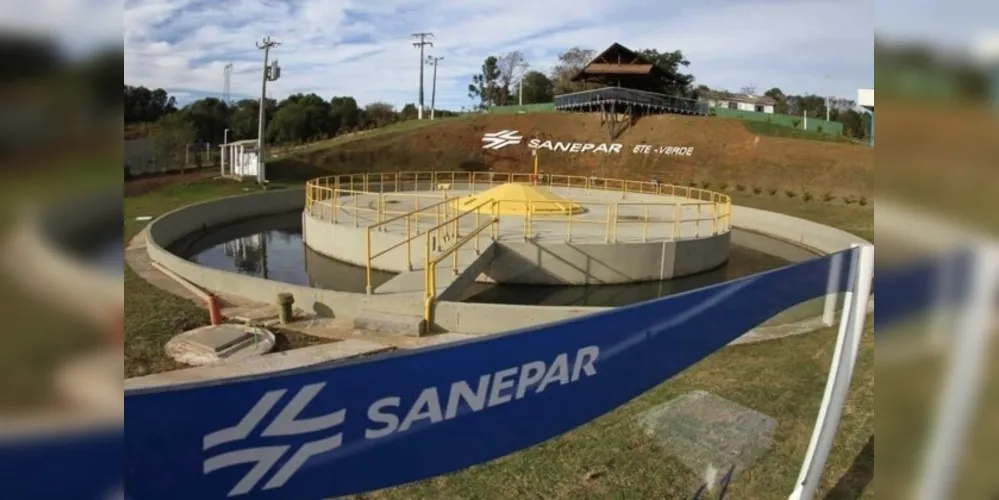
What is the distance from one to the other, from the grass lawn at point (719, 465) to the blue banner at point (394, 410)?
6.12 ft

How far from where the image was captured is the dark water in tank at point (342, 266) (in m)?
11.8

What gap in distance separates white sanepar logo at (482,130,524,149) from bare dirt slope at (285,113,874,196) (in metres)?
0.30

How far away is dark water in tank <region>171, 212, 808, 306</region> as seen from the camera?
1177cm

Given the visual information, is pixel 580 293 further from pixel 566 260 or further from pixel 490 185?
pixel 490 185

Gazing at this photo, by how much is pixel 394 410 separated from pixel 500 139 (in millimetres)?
34892

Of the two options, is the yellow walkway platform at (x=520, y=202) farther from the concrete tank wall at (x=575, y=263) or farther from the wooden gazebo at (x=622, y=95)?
the wooden gazebo at (x=622, y=95)

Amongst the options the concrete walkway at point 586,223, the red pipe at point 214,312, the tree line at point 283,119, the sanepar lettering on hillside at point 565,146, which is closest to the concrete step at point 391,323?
the red pipe at point 214,312

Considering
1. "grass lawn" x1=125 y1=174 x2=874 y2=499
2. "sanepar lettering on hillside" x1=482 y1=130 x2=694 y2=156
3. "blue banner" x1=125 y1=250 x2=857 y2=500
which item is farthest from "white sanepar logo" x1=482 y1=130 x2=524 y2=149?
"blue banner" x1=125 y1=250 x2=857 y2=500

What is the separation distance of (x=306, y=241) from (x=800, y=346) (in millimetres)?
11314

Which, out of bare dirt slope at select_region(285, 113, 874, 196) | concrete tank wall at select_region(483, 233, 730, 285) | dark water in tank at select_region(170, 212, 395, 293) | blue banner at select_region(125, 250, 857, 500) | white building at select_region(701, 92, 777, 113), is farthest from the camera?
white building at select_region(701, 92, 777, 113)

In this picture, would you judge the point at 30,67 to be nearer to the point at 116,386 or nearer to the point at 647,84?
the point at 116,386

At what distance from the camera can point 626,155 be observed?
34.4m

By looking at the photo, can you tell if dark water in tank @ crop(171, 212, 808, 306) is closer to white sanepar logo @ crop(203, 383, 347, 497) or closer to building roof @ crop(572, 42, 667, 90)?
white sanepar logo @ crop(203, 383, 347, 497)

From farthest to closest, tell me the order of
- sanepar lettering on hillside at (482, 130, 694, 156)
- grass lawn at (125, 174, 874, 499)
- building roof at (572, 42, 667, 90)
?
building roof at (572, 42, 667, 90) → sanepar lettering on hillside at (482, 130, 694, 156) → grass lawn at (125, 174, 874, 499)
